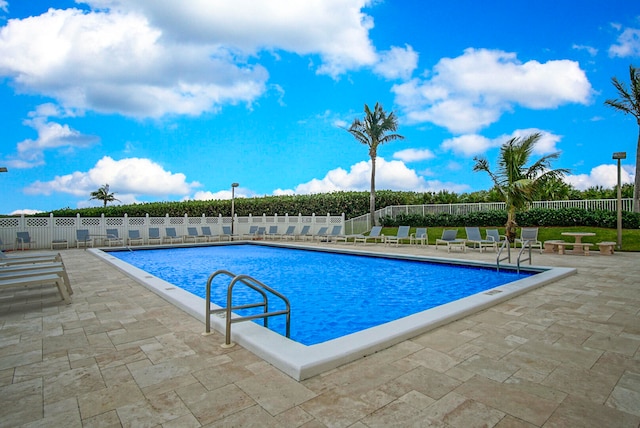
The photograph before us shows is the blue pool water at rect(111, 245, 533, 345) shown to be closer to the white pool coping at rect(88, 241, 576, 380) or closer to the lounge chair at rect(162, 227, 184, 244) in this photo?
the white pool coping at rect(88, 241, 576, 380)

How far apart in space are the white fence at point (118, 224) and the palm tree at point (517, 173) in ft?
28.2

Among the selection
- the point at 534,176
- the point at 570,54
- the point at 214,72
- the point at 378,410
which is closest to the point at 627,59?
the point at 570,54

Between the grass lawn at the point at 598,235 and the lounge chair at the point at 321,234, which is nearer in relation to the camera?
the grass lawn at the point at 598,235

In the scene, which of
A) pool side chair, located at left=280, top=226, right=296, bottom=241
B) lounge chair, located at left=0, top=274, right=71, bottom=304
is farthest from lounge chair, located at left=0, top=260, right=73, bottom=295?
pool side chair, located at left=280, top=226, right=296, bottom=241

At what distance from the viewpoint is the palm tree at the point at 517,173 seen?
13102mm

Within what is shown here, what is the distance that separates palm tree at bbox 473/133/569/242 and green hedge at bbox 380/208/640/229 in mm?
2898

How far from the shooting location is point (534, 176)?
45.5 ft

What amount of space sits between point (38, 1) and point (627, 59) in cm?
2374

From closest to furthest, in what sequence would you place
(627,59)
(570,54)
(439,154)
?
(570,54) < (627,59) < (439,154)

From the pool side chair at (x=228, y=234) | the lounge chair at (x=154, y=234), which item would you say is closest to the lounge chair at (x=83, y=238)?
the lounge chair at (x=154, y=234)

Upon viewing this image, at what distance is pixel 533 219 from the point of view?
16250mm

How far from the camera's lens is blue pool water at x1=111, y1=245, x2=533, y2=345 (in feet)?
17.7

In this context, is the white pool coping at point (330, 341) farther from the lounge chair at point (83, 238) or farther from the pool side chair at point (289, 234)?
the pool side chair at point (289, 234)

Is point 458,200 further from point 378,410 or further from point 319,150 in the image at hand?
point 378,410
